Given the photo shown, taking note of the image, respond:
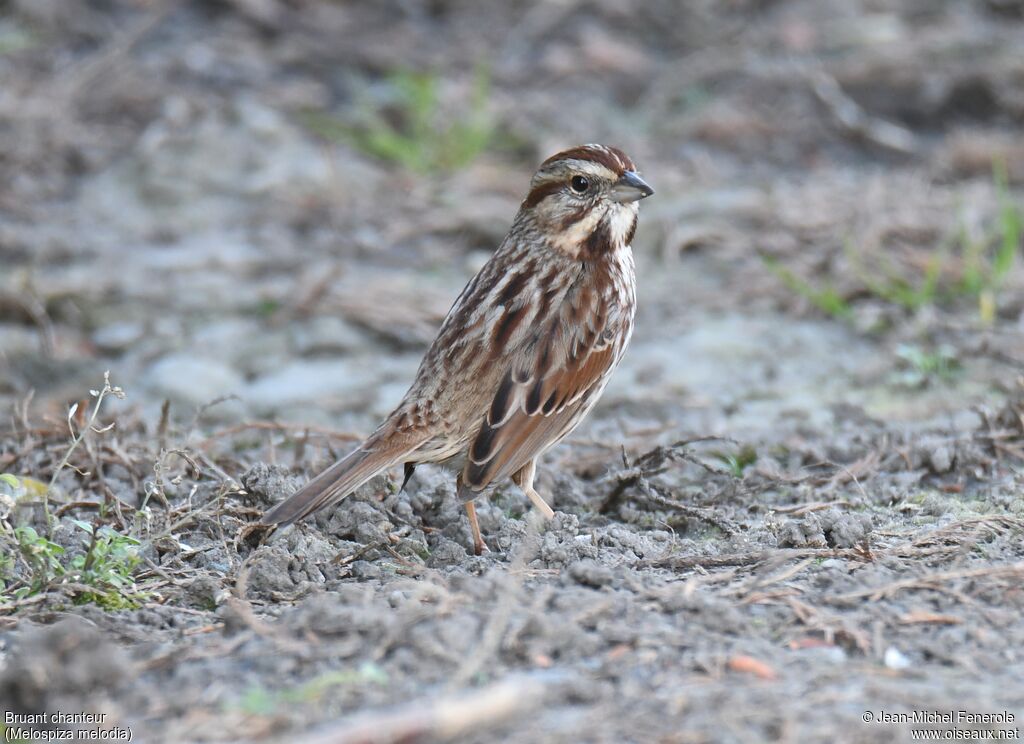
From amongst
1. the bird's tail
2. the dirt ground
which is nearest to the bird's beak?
the dirt ground

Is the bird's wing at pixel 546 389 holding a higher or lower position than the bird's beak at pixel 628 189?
lower

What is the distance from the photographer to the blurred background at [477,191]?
6465 mm

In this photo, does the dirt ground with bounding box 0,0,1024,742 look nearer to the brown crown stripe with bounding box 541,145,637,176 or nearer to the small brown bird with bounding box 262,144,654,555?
the small brown bird with bounding box 262,144,654,555

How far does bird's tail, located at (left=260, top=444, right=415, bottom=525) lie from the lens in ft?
13.4

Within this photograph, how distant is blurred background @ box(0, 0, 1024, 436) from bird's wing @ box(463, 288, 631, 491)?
118 centimetres

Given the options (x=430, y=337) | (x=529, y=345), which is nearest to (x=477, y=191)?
(x=430, y=337)

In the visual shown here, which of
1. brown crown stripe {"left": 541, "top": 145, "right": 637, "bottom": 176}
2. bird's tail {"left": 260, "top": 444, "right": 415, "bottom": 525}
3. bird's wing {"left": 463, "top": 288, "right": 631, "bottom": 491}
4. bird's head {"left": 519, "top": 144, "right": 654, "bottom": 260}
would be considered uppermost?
→ brown crown stripe {"left": 541, "top": 145, "right": 637, "bottom": 176}

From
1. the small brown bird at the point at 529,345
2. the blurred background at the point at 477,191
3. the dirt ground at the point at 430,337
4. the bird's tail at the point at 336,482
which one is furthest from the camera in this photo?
the blurred background at the point at 477,191

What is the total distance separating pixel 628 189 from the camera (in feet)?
16.1

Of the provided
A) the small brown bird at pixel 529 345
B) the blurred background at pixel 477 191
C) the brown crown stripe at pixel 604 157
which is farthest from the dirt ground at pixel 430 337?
the brown crown stripe at pixel 604 157

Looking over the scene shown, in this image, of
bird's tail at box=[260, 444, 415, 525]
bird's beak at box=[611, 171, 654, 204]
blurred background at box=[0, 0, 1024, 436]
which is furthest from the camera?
blurred background at box=[0, 0, 1024, 436]

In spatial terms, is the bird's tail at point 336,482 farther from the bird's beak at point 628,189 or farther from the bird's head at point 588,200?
the bird's beak at point 628,189

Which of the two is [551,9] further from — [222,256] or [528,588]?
[528,588]

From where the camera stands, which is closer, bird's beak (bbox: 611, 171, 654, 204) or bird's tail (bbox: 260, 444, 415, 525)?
bird's tail (bbox: 260, 444, 415, 525)
